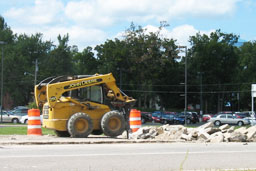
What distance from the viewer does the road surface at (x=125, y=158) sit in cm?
992

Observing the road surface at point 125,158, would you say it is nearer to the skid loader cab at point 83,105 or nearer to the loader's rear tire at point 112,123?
the skid loader cab at point 83,105

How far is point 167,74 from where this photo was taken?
277 ft

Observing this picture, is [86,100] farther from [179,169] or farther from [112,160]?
[179,169]

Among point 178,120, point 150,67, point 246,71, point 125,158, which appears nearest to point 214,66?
point 246,71

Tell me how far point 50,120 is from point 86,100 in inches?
66.3

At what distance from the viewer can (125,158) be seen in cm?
1147

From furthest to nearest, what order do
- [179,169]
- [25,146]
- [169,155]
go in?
[25,146]
[169,155]
[179,169]

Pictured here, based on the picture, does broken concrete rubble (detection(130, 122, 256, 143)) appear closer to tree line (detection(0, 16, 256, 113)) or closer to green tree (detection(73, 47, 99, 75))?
tree line (detection(0, 16, 256, 113))

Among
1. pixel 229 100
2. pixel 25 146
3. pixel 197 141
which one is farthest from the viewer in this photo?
pixel 229 100

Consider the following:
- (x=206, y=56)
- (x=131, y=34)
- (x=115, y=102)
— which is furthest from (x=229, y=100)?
(x=115, y=102)

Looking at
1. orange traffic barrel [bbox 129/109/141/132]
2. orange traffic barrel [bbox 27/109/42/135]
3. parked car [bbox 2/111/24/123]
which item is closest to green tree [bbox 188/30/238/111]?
parked car [bbox 2/111/24/123]

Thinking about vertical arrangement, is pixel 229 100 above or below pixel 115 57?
below

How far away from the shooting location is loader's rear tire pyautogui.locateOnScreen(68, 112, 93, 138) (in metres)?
17.7

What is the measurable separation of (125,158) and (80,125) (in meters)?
6.71
